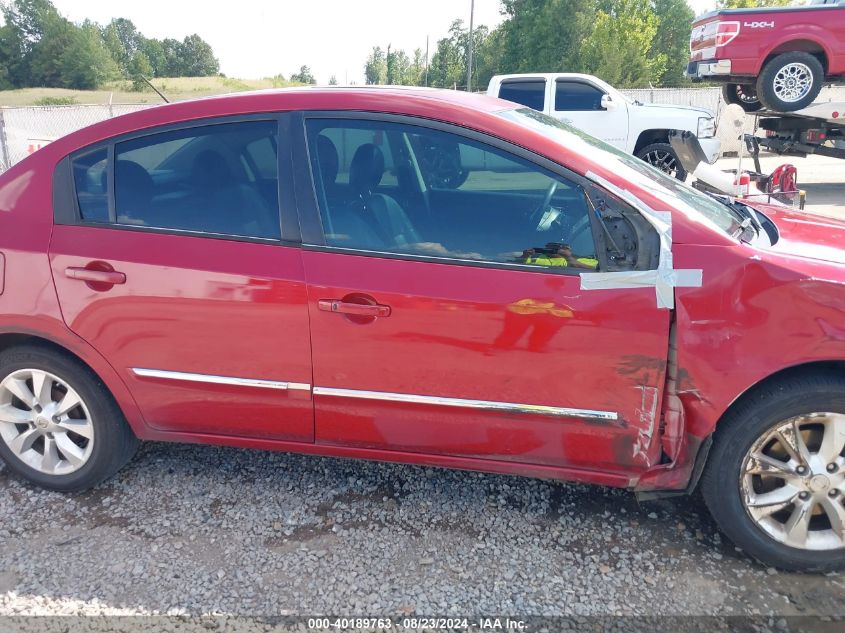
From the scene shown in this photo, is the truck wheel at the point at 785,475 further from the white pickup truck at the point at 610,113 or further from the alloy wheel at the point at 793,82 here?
the alloy wheel at the point at 793,82

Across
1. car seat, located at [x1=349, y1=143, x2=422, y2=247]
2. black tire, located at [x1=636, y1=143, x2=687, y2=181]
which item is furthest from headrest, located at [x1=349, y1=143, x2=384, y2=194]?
black tire, located at [x1=636, y1=143, x2=687, y2=181]

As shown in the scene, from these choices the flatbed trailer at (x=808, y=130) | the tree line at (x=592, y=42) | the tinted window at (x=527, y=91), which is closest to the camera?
the flatbed trailer at (x=808, y=130)

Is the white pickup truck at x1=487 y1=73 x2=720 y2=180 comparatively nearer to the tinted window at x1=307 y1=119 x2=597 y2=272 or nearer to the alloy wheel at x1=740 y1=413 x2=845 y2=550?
the tinted window at x1=307 y1=119 x2=597 y2=272

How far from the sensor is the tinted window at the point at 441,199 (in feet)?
8.21

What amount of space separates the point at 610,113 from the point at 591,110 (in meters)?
0.37

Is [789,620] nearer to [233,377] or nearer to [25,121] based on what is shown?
[233,377]

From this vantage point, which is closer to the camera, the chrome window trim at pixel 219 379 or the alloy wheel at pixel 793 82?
the chrome window trim at pixel 219 379

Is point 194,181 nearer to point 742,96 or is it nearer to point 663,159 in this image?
point 663,159

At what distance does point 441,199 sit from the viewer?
2666 millimetres

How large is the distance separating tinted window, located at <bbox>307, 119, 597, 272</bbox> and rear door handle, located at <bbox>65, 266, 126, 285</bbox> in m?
0.89

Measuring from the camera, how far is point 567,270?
2.43m

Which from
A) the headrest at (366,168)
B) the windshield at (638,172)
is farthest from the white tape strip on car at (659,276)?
the headrest at (366,168)

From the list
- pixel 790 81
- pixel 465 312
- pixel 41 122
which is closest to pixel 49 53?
pixel 41 122

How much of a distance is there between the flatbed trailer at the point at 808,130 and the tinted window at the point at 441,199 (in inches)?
407
